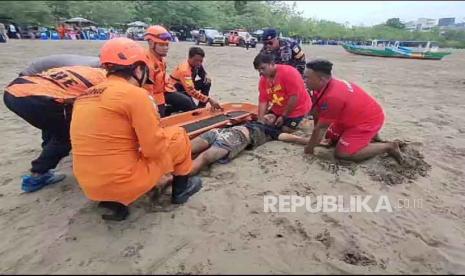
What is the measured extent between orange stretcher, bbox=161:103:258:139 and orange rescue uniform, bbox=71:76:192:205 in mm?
1382

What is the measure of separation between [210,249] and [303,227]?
2.12 feet

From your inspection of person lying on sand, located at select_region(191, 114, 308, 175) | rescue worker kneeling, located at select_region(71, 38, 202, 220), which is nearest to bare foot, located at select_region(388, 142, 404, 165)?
person lying on sand, located at select_region(191, 114, 308, 175)

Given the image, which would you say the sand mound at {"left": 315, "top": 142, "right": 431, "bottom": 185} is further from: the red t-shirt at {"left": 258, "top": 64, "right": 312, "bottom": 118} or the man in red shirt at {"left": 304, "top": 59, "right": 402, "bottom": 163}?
the red t-shirt at {"left": 258, "top": 64, "right": 312, "bottom": 118}

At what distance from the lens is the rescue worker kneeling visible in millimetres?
2145

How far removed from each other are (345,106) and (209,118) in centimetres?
170

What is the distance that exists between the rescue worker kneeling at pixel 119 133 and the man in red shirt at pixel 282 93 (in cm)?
198

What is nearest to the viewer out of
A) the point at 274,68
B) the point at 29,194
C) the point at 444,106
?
the point at 29,194

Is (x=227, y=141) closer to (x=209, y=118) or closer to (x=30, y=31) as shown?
(x=209, y=118)

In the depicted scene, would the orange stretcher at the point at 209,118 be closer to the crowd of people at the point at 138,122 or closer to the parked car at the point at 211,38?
the crowd of people at the point at 138,122

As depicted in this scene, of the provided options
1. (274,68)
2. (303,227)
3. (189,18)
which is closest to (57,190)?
(303,227)

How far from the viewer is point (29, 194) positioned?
297cm

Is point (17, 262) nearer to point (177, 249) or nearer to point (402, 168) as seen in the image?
point (177, 249)

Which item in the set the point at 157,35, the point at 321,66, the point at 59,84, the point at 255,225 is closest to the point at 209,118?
the point at 157,35

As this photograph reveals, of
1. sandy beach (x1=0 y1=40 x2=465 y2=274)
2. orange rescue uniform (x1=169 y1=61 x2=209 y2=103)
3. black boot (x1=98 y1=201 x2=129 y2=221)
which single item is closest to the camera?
sandy beach (x1=0 y1=40 x2=465 y2=274)
